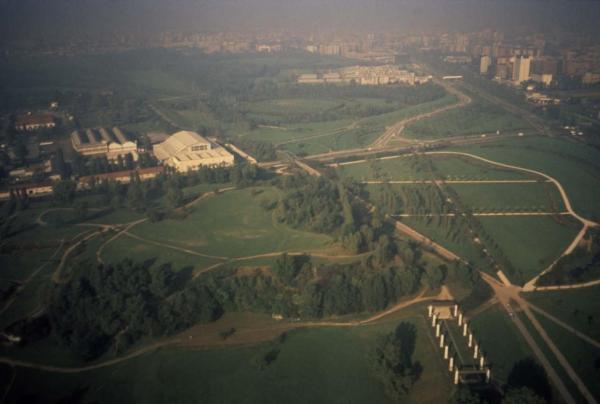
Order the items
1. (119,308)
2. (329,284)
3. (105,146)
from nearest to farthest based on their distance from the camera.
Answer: (119,308) < (329,284) < (105,146)

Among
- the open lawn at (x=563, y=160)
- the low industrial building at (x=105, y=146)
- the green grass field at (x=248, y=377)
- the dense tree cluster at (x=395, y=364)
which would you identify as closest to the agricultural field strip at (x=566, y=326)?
the green grass field at (x=248, y=377)

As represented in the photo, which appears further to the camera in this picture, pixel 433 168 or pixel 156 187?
pixel 433 168

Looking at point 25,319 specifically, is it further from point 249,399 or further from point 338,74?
point 338,74

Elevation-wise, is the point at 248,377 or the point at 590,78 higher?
the point at 590,78

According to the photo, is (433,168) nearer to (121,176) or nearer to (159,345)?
(121,176)

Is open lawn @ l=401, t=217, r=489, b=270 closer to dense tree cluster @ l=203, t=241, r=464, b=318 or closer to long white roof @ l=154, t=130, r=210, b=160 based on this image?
dense tree cluster @ l=203, t=241, r=464, b=318

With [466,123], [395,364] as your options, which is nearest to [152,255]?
[395,364]

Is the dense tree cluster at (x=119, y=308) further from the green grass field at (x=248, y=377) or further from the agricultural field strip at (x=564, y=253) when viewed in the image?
the agricultural field strip at (x=564, y=253)

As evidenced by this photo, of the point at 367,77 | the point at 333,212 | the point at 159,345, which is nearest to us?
the point at 159,345
